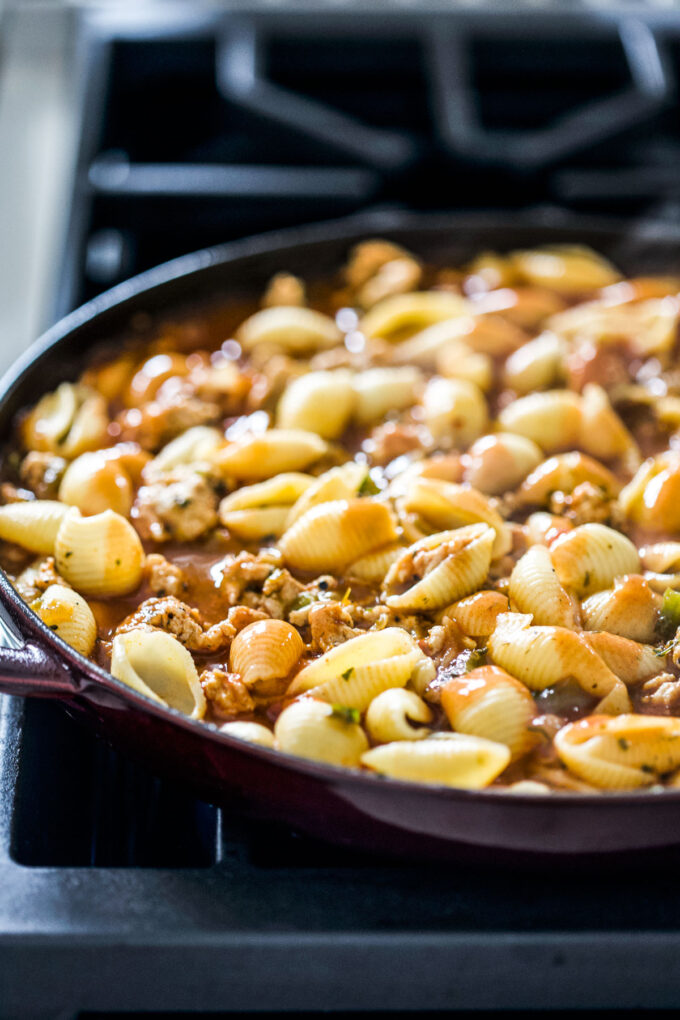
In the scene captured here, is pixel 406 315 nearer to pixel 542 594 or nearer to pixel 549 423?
pixel 549 423

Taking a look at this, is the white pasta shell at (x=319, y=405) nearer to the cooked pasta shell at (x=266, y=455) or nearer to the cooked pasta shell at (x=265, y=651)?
the cooked pasta shell at (x=266, y=455)

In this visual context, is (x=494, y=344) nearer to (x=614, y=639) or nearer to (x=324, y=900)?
(x=614, y=639)

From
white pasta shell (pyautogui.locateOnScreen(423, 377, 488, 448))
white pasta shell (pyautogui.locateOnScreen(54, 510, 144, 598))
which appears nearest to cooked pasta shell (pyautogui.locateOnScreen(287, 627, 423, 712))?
white pasta shell (pyautogui.locateOnScreen(54, 510, 144, 598))

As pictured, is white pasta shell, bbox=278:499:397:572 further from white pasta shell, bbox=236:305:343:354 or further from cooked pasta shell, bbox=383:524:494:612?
white pasta shell, bbox=236:305:343:354

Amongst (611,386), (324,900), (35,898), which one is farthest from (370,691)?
(611,386)

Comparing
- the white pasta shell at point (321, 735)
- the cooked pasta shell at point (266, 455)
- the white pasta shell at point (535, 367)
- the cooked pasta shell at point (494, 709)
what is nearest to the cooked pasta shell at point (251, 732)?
the white pasta shell at point (321, 735)

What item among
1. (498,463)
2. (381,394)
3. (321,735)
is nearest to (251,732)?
(321,735)
